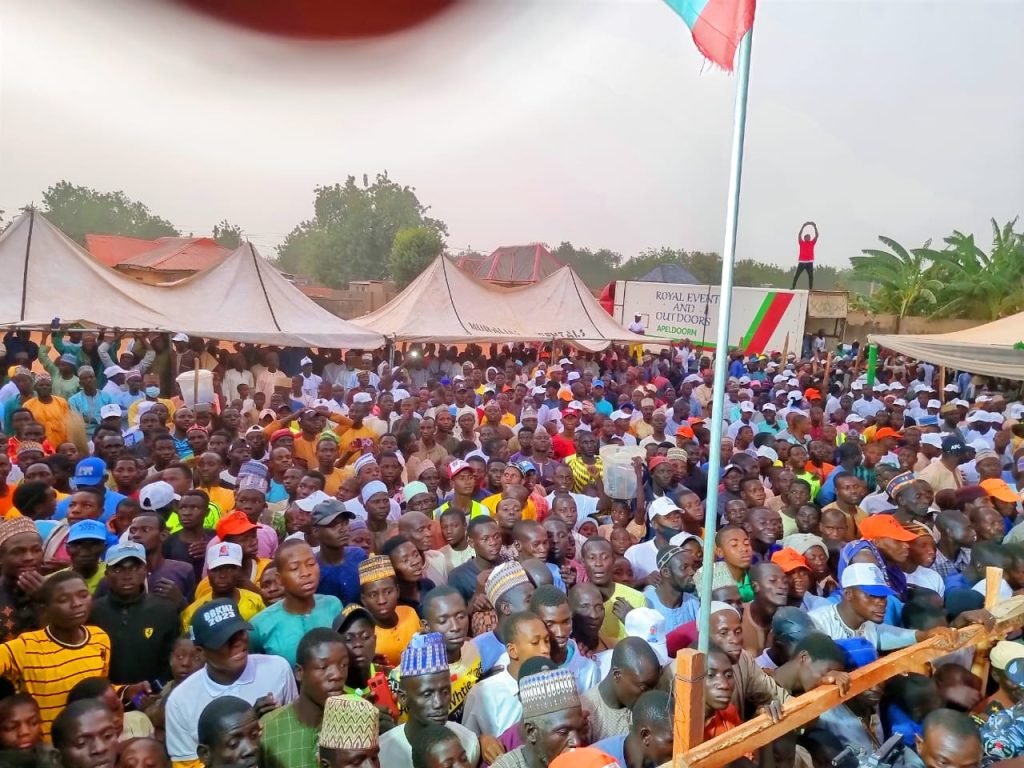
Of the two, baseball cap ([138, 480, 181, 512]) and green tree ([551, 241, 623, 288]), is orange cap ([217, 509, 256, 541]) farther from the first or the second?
green tree ([551, 241, 623, 288])

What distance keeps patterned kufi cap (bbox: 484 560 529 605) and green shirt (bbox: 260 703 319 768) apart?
4.11 ft

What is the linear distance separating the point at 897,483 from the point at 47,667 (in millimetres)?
5945

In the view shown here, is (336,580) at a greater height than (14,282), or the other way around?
(14,282)

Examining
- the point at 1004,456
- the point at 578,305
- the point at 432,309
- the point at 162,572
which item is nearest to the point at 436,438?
the point at 162,572

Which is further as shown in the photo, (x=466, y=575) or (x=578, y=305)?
(x=578, y=305)

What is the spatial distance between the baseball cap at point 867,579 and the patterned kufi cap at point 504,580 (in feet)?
5.47

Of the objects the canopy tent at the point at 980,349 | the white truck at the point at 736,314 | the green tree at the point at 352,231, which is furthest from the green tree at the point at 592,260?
the canopy tent at the point at 980,349

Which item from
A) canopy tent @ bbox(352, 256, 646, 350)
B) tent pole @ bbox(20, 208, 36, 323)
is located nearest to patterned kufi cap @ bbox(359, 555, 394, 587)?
tent pole @ bbox(20, 208, 36, 323)

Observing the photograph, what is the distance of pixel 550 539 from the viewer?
4.84 metres

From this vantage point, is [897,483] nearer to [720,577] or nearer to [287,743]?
[720,577]

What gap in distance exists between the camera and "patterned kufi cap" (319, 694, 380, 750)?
2537mm

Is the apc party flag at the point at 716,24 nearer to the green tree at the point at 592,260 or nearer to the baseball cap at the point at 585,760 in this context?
the baseball cap at the point at 585,760

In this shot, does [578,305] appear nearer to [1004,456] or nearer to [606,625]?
[1004,456]

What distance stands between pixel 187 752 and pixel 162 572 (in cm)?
144
